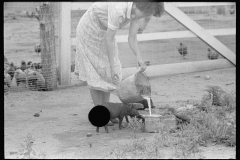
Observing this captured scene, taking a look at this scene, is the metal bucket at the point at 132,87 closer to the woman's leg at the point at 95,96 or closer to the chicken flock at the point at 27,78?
the woman's leg at the point at 95,96

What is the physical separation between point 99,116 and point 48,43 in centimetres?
226

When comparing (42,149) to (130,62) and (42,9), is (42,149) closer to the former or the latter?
(42,9)

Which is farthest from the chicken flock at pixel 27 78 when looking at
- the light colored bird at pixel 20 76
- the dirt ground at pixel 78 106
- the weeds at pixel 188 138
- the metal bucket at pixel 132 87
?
the weeds at pixel 188 138

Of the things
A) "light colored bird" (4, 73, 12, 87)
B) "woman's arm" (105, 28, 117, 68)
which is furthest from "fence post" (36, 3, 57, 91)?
"woman's arm" (105, 28, 117, 68)

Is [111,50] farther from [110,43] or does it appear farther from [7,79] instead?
[7,79]

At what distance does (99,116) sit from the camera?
552 cm

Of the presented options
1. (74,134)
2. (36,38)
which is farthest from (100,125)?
(36,38)

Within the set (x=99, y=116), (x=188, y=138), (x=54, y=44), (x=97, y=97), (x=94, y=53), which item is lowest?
(x=188, y=138)

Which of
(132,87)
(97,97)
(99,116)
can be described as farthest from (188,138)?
(97,97)

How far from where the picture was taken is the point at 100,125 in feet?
17.8

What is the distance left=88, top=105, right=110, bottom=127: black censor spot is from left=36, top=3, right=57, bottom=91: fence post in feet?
6.80

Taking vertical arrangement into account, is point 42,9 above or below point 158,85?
above

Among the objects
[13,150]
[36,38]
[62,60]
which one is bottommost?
[13,150]

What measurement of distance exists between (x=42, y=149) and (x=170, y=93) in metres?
3.20
